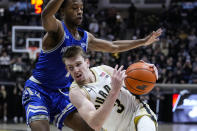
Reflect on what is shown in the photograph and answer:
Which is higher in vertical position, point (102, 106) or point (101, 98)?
point (102, 106)

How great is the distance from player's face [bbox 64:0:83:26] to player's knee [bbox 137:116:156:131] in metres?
1.35

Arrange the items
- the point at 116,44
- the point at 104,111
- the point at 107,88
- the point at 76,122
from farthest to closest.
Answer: the point at 116,44 → the point at 76,122 → the point at 107,88 → the point at 104,111

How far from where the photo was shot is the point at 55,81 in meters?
4.15

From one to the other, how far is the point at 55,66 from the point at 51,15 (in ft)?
2.20

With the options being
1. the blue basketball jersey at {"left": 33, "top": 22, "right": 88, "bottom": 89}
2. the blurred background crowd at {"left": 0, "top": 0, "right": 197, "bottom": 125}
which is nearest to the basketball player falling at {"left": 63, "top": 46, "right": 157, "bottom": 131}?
the blue basketball jersey at {"left": 33, "top": 22, "right": 88, "bottom": 89}

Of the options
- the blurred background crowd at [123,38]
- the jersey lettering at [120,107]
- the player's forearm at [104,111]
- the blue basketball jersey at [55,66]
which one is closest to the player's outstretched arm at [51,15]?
the blue basketball jersey at [55,66]

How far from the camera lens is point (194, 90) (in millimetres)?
10984

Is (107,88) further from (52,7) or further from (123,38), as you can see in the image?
(123,38)

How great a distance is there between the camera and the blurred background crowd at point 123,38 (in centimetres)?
1123

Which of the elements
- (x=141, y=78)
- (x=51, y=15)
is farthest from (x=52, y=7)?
(x=141, y=78)

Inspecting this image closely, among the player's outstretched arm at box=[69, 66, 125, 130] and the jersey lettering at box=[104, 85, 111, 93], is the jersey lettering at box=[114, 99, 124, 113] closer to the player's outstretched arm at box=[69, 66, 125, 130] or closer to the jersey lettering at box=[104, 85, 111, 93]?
the jersey lettering at box=[104, 85, 111, 93]

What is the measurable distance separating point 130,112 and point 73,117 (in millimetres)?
802

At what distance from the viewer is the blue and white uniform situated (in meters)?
3.96

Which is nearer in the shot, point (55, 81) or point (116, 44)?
point (55, 81)
